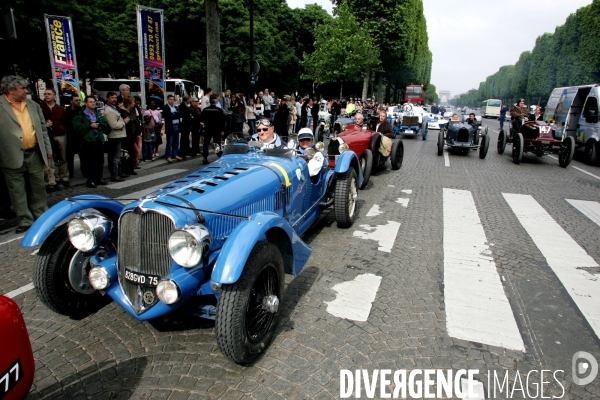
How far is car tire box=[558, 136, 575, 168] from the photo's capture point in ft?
38.3

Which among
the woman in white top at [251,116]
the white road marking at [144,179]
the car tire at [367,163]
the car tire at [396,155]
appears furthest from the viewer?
the woman in white top at [251,116]

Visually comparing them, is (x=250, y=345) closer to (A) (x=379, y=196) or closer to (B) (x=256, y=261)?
(B) (x=256, y=261)

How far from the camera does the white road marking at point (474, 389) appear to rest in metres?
2.61

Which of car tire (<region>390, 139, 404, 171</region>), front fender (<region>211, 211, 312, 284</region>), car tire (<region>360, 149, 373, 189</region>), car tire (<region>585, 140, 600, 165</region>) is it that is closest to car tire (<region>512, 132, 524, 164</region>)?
car tire (<region>585, 140, 600, 165</region>)

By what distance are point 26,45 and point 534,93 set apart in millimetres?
63349

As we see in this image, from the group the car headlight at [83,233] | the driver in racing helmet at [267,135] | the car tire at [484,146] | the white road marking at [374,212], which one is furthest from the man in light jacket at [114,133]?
the car tire at [484,146]

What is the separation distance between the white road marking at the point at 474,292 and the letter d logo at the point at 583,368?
0.36 meters

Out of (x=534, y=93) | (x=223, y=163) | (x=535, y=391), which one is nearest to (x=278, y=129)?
(x=223, y=163)

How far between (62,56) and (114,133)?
6.40m

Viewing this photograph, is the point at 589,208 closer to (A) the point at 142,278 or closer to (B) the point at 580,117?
(A) the point at 142,278

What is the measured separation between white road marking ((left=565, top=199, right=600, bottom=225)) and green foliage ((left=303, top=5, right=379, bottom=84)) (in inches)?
943

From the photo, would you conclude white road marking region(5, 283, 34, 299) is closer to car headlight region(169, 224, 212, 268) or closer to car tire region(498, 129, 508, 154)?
car headlight region(169, 224, 212, 268)

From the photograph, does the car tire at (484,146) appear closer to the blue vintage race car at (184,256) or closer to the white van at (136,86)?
the blue vintage race car at (184,256)

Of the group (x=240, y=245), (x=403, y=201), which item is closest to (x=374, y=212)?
(x=403, y=201)
